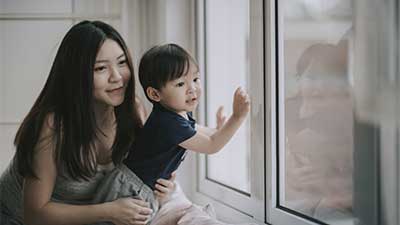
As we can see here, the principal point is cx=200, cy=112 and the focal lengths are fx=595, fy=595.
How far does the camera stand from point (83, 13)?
2.09 m

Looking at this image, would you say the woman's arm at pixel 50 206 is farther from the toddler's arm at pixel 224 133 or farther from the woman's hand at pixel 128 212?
the toddler's arm at pixel 224 133

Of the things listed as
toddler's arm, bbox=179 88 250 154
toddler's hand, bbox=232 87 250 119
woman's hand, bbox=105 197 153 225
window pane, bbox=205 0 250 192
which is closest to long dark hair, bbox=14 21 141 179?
woman's hand, bbox=105 197 153 225

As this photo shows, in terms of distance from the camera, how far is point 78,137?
1346 mm

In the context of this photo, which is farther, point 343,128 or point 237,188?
point 237,188

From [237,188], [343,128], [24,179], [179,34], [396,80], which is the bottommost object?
[237,188]

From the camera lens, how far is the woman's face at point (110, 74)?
1.36m

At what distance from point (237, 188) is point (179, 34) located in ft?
1.96

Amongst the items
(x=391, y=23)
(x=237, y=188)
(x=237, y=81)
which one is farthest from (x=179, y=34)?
(x=391, y=23)

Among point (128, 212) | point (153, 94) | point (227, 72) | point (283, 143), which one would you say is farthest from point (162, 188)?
point (227, 72)

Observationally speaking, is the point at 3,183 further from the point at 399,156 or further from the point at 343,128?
the point at 399,156

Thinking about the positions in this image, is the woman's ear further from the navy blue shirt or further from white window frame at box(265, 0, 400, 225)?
white window frame at box(265, 0, 400, 225)

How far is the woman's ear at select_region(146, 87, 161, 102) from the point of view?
4.44 ft

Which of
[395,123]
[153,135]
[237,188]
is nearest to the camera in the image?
[395,123]

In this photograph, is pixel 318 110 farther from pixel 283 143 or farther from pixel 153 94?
pixel 153 94
